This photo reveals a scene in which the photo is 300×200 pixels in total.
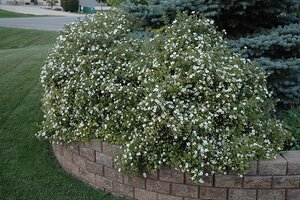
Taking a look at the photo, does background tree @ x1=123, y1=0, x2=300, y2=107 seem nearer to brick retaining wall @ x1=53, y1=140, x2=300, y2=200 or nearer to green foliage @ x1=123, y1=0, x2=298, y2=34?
green foliage @ x1=123, y1=0, x2=298, y2=34

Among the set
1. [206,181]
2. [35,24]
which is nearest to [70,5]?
[35,24]

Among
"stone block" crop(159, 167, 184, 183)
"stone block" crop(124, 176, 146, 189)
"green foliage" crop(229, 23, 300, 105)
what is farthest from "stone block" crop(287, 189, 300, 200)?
"green foliage" crop(229, 23, 300, 105)

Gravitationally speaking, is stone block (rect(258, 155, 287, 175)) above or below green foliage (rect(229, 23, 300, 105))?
below

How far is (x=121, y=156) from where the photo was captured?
3070 millimetres

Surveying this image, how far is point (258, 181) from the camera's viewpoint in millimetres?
2982

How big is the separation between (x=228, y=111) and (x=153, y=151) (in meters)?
0.64

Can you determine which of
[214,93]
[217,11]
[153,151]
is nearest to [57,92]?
[153,151]

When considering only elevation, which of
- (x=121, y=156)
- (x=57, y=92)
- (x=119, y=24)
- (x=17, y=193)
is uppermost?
(x=119, y=24)

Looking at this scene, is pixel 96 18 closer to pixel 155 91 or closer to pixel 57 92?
pixel 57 92

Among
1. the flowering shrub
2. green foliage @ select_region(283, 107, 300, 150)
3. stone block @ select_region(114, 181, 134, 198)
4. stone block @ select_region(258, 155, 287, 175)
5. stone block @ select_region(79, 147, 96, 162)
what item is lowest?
stone block @ select_region(114, 181, 134, 198)

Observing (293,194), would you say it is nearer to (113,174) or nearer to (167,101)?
(167,101)

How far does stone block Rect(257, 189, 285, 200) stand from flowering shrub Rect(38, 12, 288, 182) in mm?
272

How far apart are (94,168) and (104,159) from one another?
0.17m

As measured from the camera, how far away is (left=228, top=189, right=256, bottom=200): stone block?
9.86 ft
